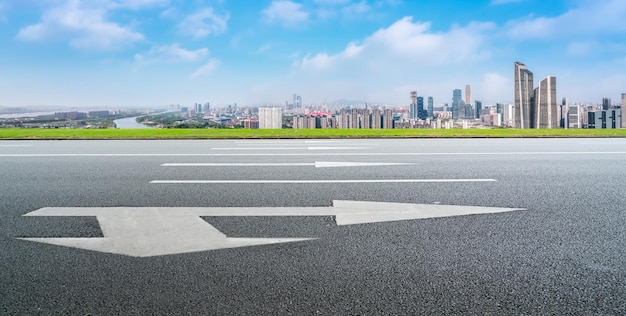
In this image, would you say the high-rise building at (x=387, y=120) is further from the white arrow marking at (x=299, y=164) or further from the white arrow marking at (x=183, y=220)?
the white arrow marking at (x=183, y=220)

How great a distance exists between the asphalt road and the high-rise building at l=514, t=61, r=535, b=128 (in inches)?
865

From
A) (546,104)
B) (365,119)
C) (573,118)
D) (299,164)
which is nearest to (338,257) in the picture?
(299,164)

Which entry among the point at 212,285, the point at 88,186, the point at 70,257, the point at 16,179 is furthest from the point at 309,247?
the point at 16,179

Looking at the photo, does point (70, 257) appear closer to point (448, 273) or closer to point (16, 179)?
point (448, 273)

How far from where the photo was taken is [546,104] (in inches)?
1037

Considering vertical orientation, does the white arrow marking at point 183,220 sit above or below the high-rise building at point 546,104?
below

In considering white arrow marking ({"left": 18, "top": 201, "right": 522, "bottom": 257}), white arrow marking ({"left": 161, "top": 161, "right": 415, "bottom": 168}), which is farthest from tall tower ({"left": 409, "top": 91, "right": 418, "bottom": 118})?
white arrow marking ({"left": 18, "top": 201, "right": 522, "bottom": 257})

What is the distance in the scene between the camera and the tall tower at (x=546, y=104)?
26.1 m

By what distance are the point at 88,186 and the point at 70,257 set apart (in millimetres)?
3614

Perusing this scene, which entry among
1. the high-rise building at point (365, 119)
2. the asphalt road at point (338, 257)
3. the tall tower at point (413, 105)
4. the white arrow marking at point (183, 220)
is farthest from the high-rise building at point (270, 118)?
the tall tower at point (413, 105)

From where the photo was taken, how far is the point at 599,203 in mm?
5254

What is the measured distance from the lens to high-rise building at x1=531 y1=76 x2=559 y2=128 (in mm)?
26109

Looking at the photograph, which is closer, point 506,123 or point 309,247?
point 309,247

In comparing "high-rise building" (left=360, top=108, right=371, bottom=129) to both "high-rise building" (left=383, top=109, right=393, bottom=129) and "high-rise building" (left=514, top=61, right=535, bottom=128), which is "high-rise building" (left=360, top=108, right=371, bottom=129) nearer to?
"high-rise building" (left=383, top=109, right=393, bottom=129)
